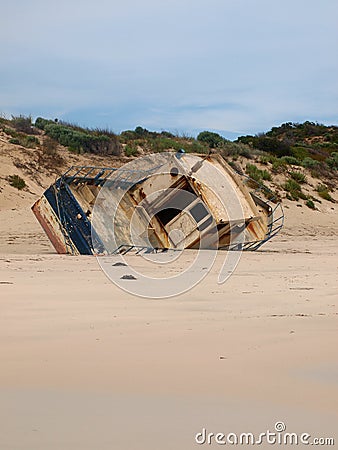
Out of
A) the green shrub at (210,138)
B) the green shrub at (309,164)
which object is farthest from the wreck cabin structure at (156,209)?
the green shrub at (210,138)

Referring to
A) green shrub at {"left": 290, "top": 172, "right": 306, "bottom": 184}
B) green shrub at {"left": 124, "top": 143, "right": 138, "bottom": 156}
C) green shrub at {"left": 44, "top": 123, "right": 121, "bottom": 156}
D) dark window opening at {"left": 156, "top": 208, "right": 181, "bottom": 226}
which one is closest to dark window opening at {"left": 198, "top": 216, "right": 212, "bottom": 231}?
dark window opening at {"left": 156, "top": 208, "right": 181, "bottom": 226}

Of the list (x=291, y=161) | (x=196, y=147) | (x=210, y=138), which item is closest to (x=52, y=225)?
(x=196, y=147)

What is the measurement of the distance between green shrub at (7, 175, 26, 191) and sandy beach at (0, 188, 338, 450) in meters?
13.4

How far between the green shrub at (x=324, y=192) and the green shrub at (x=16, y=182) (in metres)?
11.8

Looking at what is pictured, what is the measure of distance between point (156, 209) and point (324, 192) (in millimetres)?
15624

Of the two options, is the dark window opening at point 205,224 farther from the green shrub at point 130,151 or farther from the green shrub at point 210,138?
the green shrub at point 210,138

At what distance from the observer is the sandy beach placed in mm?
2719

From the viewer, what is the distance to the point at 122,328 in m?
4.54

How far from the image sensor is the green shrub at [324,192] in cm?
2611

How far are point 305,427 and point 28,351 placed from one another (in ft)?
5.67

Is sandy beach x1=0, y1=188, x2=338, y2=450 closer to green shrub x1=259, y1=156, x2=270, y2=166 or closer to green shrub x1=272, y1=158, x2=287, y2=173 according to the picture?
green shrub x1=272, y1=158, x2=287, y2=173

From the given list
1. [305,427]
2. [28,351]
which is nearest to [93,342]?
[28,351]

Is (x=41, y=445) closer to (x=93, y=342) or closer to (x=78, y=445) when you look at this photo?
(x=78, y=445)

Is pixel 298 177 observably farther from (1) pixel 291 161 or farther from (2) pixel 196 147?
(2) pixel 196 147
